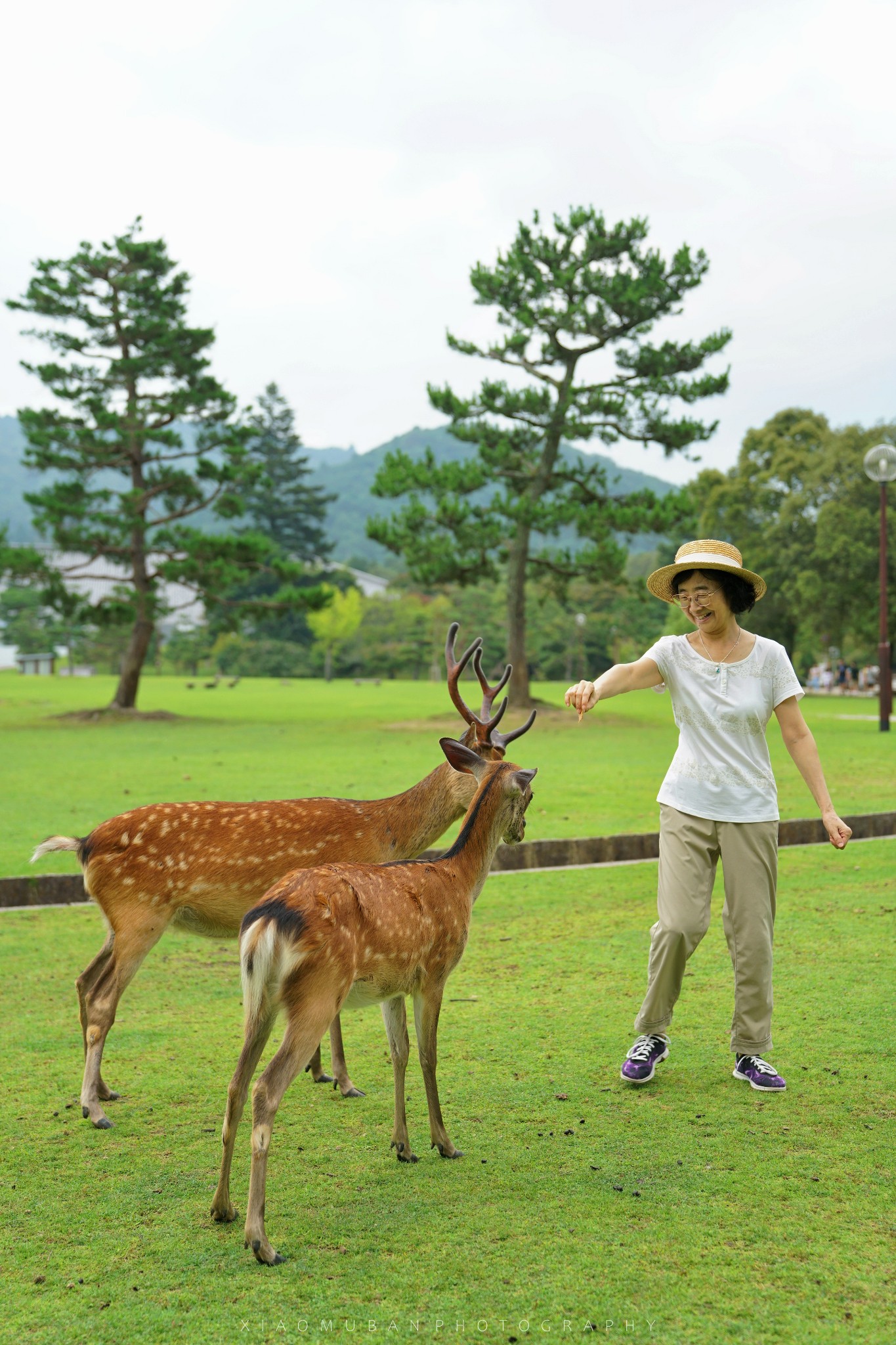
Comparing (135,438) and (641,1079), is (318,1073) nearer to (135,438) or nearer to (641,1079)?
(641,1079)

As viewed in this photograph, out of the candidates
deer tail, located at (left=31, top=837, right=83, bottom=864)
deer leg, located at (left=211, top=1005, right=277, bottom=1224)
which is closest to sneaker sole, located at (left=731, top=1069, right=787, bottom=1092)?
deer leg, located at (left=211, top=1005, right=277, bottom=1224)

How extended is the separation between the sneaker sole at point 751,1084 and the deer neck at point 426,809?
4.95 ft

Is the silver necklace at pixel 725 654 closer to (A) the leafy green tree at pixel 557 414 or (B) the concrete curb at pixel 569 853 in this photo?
(B) the concrete curb at pixel 569 853

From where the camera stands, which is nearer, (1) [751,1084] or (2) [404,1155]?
(2) [404,1155]

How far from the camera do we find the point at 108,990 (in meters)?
4.31

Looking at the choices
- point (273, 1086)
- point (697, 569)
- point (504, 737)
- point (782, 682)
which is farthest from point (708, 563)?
point (273, 1086)

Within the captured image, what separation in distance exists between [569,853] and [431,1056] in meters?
5.03

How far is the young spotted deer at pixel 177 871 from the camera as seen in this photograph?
4355 millimetres

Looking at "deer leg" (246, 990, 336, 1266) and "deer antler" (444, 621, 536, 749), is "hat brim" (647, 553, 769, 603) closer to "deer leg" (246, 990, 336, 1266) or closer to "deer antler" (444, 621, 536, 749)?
"deer antler" (444, 621, 536, 749)

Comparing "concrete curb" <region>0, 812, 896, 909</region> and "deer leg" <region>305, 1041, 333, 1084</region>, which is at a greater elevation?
"concrete curb" <region>0, 812, 896, 909</region>

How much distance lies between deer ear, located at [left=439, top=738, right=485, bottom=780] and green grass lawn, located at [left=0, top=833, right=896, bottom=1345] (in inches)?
47.1

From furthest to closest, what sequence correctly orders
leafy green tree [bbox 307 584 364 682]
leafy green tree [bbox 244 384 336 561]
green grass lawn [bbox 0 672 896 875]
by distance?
1. leafy green tree [bbox 244 384 336 561]
2. leafy green tree [bbox 307 584 364 682]
3. green grass lawn [bbox 0 672 896 875]

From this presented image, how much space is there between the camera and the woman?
14.4 feet

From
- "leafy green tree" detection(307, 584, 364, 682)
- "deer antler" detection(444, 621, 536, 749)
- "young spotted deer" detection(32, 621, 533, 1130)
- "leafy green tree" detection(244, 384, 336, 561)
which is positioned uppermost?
"leafy green tree" detection(244, 384, 336, 561)
